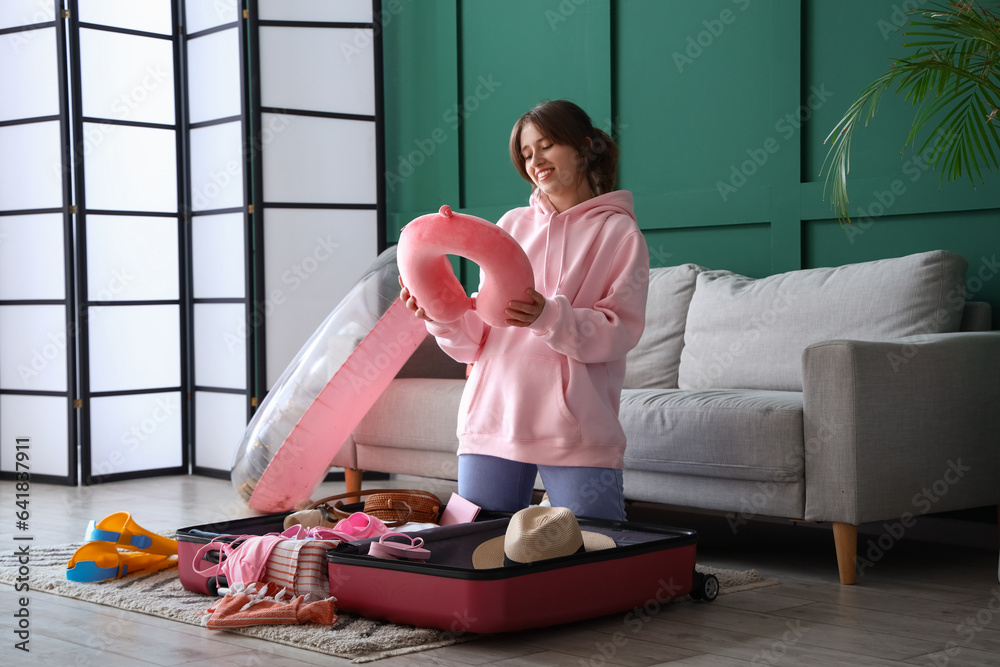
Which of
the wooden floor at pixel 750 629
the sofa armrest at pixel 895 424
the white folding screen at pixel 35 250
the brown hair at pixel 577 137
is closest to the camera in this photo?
the wooden floor at pixel 750 629

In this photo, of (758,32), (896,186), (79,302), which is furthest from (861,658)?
(79,302)

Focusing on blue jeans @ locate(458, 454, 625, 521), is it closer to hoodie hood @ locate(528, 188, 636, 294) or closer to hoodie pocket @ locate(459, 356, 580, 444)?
hoodie pocket @ locate(459, 356, 580, 444)

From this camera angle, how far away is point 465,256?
2.20 meters

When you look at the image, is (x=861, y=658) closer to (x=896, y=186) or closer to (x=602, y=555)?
(x=602, y=555)

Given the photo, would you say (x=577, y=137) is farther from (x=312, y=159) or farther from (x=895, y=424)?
(x=312, y=159)

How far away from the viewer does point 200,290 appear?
509 cm

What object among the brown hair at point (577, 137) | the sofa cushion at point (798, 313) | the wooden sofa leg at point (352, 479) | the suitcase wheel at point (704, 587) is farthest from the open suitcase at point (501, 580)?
the wooden sofa leg at point (352, 479)

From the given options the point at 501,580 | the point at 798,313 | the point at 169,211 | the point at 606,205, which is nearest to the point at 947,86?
the point at 798,313

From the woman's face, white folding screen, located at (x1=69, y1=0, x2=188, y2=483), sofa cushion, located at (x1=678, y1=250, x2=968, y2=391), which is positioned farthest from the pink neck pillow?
white folding screen, located at (x1=69, y1=0, x2=188, y2=483)

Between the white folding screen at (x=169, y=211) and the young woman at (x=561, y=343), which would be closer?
the young woman at (x=561, y=343)

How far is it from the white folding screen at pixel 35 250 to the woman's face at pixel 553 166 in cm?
296

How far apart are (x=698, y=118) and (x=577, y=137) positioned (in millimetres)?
1866

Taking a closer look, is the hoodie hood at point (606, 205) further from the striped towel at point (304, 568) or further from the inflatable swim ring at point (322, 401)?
the inflatable swim ring at point (322, 401)

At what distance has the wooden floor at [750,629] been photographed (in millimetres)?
2021
